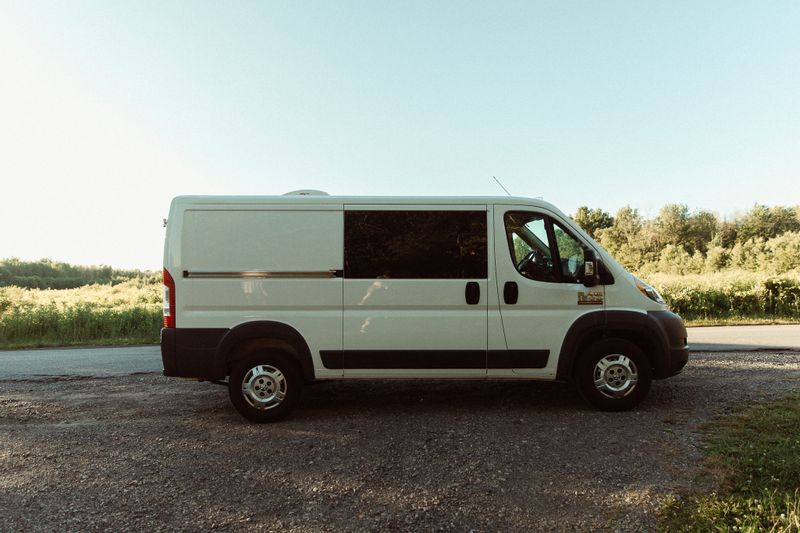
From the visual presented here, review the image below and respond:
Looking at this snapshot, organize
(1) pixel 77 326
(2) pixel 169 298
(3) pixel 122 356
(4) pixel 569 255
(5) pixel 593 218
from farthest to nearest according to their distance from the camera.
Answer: (5) pixel 593 218
(1) pixel 77 326
(3) pixel 122 356
(4) pixel 569 255
(2) pixel 169 298

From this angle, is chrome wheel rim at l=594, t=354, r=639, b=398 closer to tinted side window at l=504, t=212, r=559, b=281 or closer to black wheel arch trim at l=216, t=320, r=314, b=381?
tinted side window at l=504, t=212, r=559, b=281

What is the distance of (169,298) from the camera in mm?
5176

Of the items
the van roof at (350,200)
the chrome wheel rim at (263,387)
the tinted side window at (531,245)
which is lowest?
the chrome wheel rim at (263,387)

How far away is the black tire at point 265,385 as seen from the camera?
5.27 metres

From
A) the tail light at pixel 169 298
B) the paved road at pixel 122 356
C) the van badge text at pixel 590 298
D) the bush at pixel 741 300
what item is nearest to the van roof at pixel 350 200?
the tail light at pixel 169 298

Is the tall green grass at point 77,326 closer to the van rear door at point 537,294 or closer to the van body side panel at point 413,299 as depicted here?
the van body side panel at point 413,299

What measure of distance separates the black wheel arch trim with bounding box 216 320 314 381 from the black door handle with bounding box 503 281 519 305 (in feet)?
Answer: 6.66

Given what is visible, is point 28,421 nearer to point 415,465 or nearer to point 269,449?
point 269,449

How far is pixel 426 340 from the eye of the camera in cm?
525

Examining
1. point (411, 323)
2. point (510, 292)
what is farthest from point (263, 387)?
point (510, 292)

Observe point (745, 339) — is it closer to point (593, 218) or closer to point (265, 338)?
point (265, 338)

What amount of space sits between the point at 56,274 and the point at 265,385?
7753 centimetres

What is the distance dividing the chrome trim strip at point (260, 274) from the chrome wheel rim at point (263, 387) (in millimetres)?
914

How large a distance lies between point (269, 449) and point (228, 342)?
1.17m
